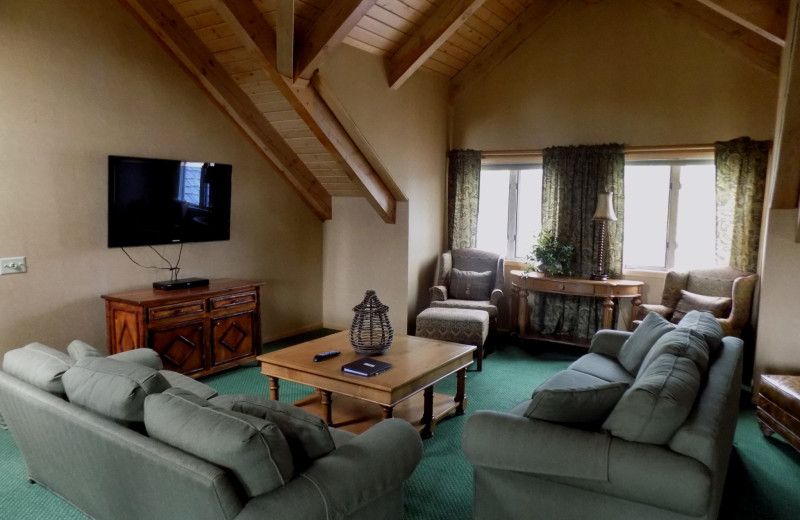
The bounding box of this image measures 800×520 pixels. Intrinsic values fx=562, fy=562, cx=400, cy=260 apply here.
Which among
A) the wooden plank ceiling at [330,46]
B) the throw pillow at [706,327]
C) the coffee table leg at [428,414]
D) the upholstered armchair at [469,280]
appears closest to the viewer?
the throw pillow at [706,327]

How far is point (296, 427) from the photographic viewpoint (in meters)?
1.94

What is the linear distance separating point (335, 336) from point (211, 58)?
2.51 metres

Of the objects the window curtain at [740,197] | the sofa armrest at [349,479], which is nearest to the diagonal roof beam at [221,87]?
the sofa armrest at [349,479]

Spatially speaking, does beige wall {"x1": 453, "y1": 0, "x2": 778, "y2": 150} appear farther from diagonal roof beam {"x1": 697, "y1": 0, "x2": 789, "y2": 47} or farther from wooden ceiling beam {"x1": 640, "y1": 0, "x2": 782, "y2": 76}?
diagonal roof beam {"x1": 697, "y1": 0, "x2": 789, "y2": 47}

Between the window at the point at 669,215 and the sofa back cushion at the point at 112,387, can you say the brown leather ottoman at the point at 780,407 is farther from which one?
the sofa back cushion at the point at 112,387

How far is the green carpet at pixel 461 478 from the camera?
2699mm

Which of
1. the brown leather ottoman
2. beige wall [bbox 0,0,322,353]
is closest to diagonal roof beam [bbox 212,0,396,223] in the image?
beige wall [bbox 0,0,322,353]

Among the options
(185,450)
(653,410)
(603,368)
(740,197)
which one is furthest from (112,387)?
(740,197)

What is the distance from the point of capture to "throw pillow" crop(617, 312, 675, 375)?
3.41 m

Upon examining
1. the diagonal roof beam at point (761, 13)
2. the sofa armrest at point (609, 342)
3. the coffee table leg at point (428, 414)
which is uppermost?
the diagonal roof beam at point (761, 13)

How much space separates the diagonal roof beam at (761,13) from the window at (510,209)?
2.36 metres

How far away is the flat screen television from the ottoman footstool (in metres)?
2.06

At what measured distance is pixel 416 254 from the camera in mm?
5973

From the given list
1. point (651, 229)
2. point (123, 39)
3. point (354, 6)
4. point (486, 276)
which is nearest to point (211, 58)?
point (123, 39)
